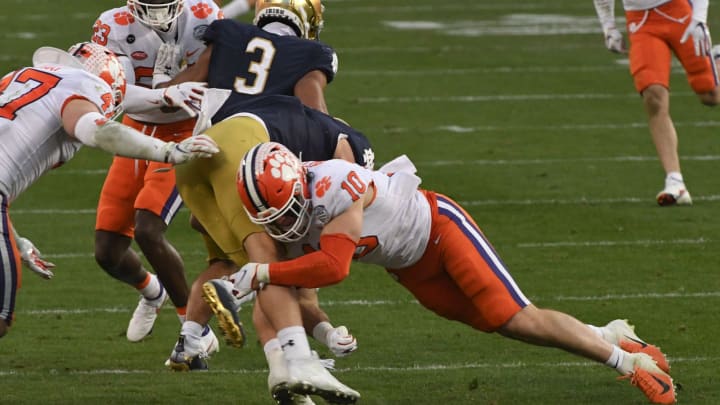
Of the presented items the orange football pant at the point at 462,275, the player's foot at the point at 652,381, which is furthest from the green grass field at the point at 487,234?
the orange football pant at the point at 462,275

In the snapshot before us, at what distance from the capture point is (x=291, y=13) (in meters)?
6.89

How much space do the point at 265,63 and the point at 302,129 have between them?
738 millimetres

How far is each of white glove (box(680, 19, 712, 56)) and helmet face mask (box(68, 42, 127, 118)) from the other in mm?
4877

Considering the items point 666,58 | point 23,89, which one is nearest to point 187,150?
point 23,89

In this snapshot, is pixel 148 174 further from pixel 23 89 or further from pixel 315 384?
pixel 315 384

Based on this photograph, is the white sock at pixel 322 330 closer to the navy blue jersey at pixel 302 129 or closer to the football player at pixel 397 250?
the football player at pixel 397 250

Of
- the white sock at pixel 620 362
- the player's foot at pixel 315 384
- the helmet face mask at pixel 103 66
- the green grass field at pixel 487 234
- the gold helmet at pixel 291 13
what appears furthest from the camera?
the gold helmet at pixel 291 13

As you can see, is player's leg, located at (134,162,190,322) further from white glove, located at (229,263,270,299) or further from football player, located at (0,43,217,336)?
white glove, located at (229,263,270,299)

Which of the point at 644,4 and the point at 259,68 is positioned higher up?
the point at 259,68

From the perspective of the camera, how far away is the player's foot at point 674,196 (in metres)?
9.84

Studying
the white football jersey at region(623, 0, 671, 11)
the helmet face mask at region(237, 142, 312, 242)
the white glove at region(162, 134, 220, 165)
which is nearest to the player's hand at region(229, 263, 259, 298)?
the helmet face mask at region(237, 142, 312, 242)

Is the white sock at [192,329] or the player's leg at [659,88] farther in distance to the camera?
the player's leg at [659,88]

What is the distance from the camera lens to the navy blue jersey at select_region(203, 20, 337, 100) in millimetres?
6559

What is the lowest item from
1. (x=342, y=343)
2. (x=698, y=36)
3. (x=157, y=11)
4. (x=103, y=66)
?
(x=698, y=36)
